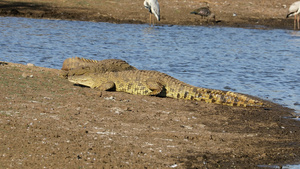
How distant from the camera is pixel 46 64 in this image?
36.9 ft

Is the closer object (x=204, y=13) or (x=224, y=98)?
(x=224, y=98)

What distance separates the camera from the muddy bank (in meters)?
4.68

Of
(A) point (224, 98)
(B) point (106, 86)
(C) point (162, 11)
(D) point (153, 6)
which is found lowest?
(A) point (224, 98)

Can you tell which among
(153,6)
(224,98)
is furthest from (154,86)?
(153,6)

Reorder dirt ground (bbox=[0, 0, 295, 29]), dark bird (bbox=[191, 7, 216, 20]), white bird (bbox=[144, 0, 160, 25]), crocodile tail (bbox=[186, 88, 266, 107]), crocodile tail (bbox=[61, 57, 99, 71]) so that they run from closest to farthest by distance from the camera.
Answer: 1. crocodile tail (bbox=[186, 88, 266, 107])
2. crocodile tail (bbox=[61, 57, 99, 71])
3. white bird (bbox=[144, 0, 160, 25])
4. dirt ground (bbox=[0, 0, 295, 29])
5. dark bird (bbox=[191, 7, 216, 20])

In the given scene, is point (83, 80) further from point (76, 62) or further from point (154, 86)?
point (154, 86)

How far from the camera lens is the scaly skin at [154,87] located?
305 inches

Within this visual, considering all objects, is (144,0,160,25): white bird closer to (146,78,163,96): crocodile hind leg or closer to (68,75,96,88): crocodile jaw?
(68,75,96,88): crocodile jaw

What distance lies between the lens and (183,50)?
1539cm

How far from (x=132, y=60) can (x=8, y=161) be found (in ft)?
28.3

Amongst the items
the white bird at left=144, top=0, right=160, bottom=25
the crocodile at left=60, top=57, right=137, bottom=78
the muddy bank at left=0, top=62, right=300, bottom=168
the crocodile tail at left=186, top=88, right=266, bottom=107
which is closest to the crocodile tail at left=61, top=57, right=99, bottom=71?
the crocodile at left=60, top=57, right=137, bottom=78

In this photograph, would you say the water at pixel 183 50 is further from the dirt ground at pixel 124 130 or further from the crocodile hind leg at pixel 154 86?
the crocodile hind leg at pixel 154 86

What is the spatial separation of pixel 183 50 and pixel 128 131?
1007cm

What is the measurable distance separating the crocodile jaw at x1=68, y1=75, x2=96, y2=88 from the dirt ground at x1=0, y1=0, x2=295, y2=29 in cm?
1359
